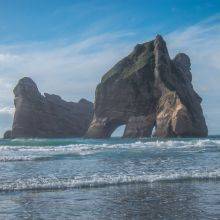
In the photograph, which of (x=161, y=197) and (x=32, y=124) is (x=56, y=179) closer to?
(x=161, y=197)

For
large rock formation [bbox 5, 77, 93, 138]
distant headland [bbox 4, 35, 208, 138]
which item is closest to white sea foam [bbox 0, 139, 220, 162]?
distant headland [bbox 4, 35, 208, 138]

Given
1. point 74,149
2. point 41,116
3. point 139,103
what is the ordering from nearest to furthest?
point 74,149, point 139,103, point 41,116

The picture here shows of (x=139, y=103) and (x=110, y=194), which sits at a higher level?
(x=139, y=103)

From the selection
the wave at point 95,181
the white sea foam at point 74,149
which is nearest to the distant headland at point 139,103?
the white sea foam at point 74,149

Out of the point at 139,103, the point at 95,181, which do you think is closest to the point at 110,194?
the point at 95,181

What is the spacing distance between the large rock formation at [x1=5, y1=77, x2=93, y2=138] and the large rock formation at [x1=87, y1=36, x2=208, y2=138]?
2021 cm

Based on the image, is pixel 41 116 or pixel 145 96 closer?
pixel 145 96

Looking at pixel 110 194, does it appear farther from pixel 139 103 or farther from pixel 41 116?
pixel 41 116

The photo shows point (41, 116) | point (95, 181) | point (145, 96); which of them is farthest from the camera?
point (41, 116)

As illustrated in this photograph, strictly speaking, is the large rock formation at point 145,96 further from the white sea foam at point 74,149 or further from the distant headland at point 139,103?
the white sea foam at point 74,149

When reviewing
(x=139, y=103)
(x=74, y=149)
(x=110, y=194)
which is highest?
(x=139, y=103)

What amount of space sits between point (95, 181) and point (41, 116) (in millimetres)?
101700

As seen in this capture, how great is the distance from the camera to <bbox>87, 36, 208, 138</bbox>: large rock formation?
86.8 meters

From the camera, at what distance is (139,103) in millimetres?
95125
